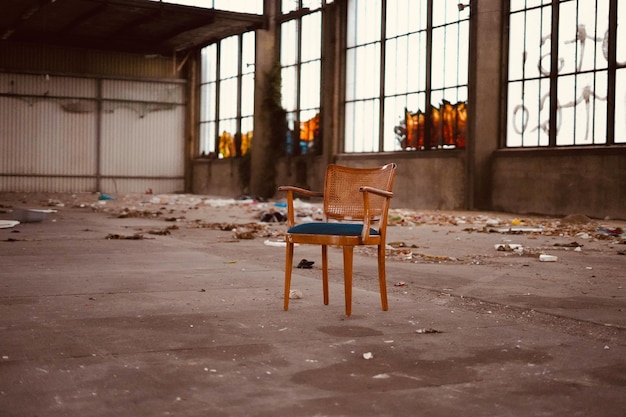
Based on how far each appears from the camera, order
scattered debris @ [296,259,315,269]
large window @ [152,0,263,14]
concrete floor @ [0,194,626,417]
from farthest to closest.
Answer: large window @ [152,0,263,14], scattered debris @ [296,259,315,269], concrete floor @ [0,194,626,417]

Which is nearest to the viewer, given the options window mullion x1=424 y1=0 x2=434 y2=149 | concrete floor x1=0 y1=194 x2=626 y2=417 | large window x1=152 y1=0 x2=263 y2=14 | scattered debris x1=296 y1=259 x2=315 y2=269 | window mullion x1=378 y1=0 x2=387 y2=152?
concrete floor x1=0 y1=194 x2=626 y2=417

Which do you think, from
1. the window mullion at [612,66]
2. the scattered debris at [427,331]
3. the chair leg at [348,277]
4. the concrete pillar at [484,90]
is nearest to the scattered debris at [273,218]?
the concrete pillar at [484,90]

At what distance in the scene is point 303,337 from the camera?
11.6 ft

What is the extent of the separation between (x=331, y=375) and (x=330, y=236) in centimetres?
131

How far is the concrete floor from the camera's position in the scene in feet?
8.38

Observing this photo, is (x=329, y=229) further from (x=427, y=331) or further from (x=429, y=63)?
(x=429, y=63)

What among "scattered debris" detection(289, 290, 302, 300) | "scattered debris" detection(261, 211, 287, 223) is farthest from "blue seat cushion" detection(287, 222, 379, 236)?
"scattered debris" detection(261, 211, 287, 223)

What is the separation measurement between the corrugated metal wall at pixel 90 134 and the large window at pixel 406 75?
938 cm

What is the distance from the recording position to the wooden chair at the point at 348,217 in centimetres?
410

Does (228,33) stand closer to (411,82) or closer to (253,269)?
(411,82)

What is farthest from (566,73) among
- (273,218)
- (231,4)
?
(231,4)

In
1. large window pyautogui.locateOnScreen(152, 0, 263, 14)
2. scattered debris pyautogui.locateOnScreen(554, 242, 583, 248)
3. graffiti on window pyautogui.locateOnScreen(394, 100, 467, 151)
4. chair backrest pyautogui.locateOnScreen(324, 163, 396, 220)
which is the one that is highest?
large window pyautogui.locateOnScreen(152, 0, 263, 14)

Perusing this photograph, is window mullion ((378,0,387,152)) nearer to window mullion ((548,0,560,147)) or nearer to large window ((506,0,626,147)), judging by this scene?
large window ((506,0,626,147))

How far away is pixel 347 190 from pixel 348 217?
0.17 meters
